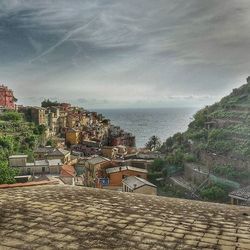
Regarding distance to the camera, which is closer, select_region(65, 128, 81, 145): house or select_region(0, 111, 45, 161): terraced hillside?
select_region(0, 111, 45, 161): terraced hillside

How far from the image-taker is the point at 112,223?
18.4 feet

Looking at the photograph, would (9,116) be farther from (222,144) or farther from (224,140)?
(222,144)

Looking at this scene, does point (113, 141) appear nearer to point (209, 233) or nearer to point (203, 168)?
point (203, 168)

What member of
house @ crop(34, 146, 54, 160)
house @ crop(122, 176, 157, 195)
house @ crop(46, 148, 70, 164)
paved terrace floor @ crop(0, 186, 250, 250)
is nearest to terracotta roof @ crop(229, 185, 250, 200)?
house @ crop(122, 176, 157, 195)

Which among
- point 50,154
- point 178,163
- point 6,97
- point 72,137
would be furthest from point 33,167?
point 6,97

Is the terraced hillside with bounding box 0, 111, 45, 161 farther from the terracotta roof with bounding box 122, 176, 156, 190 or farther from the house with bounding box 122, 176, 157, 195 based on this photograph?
the house with bounding box 122, 176, 157, 195

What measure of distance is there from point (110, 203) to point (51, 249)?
2.52m

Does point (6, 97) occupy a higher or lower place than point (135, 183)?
higher

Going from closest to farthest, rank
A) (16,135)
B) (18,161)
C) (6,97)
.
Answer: (18,161), (16,135), (6,97)

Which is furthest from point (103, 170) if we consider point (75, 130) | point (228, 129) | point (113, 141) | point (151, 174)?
point (113, 141)

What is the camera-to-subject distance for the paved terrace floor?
15.8 feet

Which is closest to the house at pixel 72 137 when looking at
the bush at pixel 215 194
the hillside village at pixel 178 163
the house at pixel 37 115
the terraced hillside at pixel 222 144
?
the hillside village at pixel 178 163

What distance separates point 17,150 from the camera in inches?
2306

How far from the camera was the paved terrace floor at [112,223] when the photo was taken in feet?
15.8
